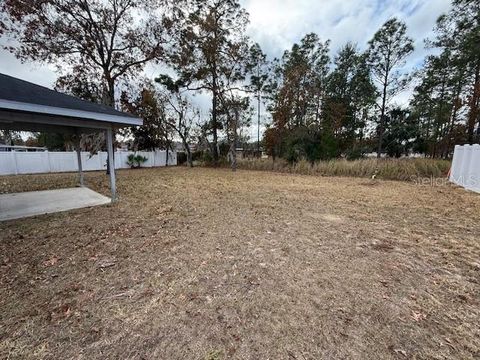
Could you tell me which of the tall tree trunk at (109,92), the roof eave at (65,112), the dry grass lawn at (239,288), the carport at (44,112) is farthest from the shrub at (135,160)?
the dry grass lawn at (239,288)

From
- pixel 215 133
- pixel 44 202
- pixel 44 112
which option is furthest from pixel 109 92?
pixel 215 133

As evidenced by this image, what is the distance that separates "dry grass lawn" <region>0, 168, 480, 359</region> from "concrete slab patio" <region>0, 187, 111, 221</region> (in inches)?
25.2

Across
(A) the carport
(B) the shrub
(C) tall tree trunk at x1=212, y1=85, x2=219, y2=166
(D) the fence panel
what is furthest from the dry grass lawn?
(C) tall tree trunk at x1=212, y1=85, x2=219, y2=166

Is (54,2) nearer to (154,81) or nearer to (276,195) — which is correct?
(154,81)

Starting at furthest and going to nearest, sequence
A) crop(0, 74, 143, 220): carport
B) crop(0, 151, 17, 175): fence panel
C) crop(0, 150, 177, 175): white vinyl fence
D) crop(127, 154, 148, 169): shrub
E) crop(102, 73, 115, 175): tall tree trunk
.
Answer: crop(127, 154, 148, 169): shrub < crop(0, 150, 177, 175): white vinyl fence < crop(0, 151, 17, 175): fence panel < crop(102, 73, 115, 175): tall tree trunk < crop(0, 74, 143, 220): carport

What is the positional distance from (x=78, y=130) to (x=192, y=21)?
9145 millimetres

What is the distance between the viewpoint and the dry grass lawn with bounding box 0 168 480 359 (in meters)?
1.47

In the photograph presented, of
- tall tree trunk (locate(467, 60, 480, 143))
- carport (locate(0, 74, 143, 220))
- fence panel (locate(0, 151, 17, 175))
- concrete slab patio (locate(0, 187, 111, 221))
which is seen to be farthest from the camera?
tall tree trunk (locate(467, 60, 480, 143))

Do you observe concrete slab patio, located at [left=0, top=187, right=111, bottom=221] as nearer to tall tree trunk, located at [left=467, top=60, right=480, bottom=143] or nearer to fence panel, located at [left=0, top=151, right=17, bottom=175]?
fence panel, located at [left=0, top=151, right=17, bottom=175]

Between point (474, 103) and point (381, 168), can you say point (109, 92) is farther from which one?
point (474, 103)

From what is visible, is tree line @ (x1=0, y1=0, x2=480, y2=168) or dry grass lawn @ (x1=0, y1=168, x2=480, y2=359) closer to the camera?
dry grass lawn @ (x1=0, y1=168, x2=480, y2=359)

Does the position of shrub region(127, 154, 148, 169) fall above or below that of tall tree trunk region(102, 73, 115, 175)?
below

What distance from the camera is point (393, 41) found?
535 inches

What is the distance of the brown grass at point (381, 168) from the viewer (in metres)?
9.92
